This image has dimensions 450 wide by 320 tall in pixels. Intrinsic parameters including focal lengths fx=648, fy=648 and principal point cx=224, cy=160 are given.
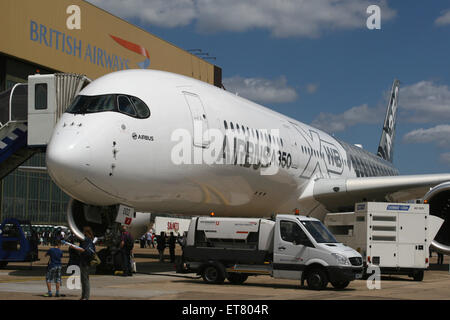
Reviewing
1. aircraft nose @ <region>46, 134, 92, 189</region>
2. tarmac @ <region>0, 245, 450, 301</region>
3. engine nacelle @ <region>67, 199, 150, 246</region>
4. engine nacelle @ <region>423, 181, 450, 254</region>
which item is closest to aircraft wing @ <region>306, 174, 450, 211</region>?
engine nacelle @ <region>423, 181, 450, 254</region>

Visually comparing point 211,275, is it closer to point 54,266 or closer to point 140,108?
point 140,108

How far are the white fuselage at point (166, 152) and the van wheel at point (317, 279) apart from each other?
3475 mm

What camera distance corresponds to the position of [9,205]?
2024 inches

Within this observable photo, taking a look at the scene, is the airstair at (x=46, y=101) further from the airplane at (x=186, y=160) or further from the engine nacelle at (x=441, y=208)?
the engine nacelle at (x=441, y=208)

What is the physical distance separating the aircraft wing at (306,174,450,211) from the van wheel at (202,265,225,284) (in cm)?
695

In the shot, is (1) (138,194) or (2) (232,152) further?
(2) (232,152)

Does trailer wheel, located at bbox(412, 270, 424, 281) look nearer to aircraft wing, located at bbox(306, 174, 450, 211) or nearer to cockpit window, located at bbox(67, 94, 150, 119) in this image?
aircraft wing, located at bbox(306, 174, 450, 211)

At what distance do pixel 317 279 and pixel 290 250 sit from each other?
855 millimetres

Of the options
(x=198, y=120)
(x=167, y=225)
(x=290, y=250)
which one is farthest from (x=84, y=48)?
(x=290, y=250)

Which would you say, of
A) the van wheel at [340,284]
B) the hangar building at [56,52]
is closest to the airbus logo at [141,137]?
the van wheel at [340,284]

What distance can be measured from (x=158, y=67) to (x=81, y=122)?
4455cm
